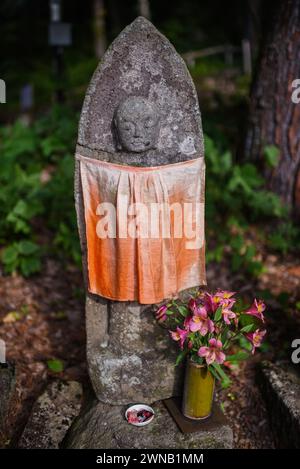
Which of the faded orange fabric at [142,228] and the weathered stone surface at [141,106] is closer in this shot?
the weathered stone surface at [141,106]

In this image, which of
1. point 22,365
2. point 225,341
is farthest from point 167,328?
point 22,365

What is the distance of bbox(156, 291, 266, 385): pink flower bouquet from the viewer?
306cm

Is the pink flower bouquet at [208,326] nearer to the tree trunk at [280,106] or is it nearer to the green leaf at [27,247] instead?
the green leaf at [27,247]

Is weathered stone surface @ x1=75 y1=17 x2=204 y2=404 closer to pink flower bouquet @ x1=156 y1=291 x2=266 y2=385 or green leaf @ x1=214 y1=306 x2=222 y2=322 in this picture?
pink flower bouquet @ x1=156 y1=291 x2=266 y2=385

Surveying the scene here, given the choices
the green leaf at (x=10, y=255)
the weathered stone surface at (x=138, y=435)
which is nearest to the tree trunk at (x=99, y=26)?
the green leaf at (x=10, y=255)

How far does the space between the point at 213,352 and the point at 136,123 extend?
4.82 ft

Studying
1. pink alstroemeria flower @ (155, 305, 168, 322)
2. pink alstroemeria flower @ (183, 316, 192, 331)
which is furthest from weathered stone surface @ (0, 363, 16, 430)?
pink alstroemeria flower @ (183, 316, 192, 331)

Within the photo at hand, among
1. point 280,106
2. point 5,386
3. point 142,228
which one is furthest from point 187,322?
point 280,106

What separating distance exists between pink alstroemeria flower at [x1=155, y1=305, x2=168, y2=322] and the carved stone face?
41.0 inches

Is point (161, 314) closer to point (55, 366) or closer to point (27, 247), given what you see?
point (55, 366)

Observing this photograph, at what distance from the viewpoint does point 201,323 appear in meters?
3.06

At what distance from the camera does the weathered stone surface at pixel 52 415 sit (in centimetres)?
336

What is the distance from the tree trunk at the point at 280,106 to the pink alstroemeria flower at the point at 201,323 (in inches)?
112
